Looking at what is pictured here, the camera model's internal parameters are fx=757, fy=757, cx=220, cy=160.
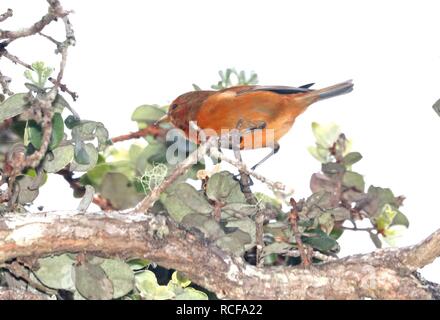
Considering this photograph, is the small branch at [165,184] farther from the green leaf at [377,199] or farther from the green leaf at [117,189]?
the green leaf at [377,199]

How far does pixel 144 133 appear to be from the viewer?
90.7 inches

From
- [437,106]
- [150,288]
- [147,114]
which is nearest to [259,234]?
[150,288]

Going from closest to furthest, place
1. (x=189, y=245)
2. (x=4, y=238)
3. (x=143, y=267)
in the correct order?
(x=4, y=238)
(x=189, y=245)
(x=143, y=267)

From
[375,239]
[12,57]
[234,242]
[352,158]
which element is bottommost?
[375,239]

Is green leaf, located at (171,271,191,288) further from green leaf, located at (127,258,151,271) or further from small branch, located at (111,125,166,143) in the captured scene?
small branch, located at (111,125,166,143)

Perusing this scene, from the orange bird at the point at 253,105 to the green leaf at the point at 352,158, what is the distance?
0.53 metres

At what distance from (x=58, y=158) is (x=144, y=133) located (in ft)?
1.78

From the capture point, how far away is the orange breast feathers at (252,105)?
2939 mm

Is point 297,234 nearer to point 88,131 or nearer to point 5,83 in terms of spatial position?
point 88,131

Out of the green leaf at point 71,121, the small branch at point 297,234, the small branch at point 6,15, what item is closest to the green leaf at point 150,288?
the small branch at point 297,234

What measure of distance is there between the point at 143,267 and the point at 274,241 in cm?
33
